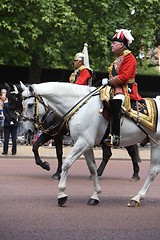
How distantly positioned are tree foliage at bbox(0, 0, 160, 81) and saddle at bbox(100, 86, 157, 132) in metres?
15.9

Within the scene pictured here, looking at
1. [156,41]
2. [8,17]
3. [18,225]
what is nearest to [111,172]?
[18,225]

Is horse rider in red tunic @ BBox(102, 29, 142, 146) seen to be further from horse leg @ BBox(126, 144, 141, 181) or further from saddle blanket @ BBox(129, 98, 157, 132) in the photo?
horse leg @ BBox(126, 144, 141, 181)

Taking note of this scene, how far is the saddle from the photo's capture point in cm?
1026

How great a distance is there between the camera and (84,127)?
399 inches

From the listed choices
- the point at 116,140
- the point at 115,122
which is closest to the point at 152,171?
the point at 116,140

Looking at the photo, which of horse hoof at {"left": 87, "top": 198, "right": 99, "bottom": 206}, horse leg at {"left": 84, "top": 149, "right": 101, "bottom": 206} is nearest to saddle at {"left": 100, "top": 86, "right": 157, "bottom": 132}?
horse leg at {"left": 84, "top": 149, "right": 101, "bottom": 206}

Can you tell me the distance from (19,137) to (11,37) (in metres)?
4.78

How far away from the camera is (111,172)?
1606 cm

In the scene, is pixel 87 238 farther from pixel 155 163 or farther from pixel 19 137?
pixel 19 137

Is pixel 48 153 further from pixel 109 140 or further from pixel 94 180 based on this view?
pixel 109 140

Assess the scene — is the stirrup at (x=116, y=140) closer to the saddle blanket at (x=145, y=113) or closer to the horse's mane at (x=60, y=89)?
the saddle blanket at (x=145, y=113)

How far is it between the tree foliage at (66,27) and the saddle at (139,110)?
15903 mm

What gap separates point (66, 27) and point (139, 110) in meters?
16.8

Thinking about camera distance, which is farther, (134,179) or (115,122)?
(134,179)
